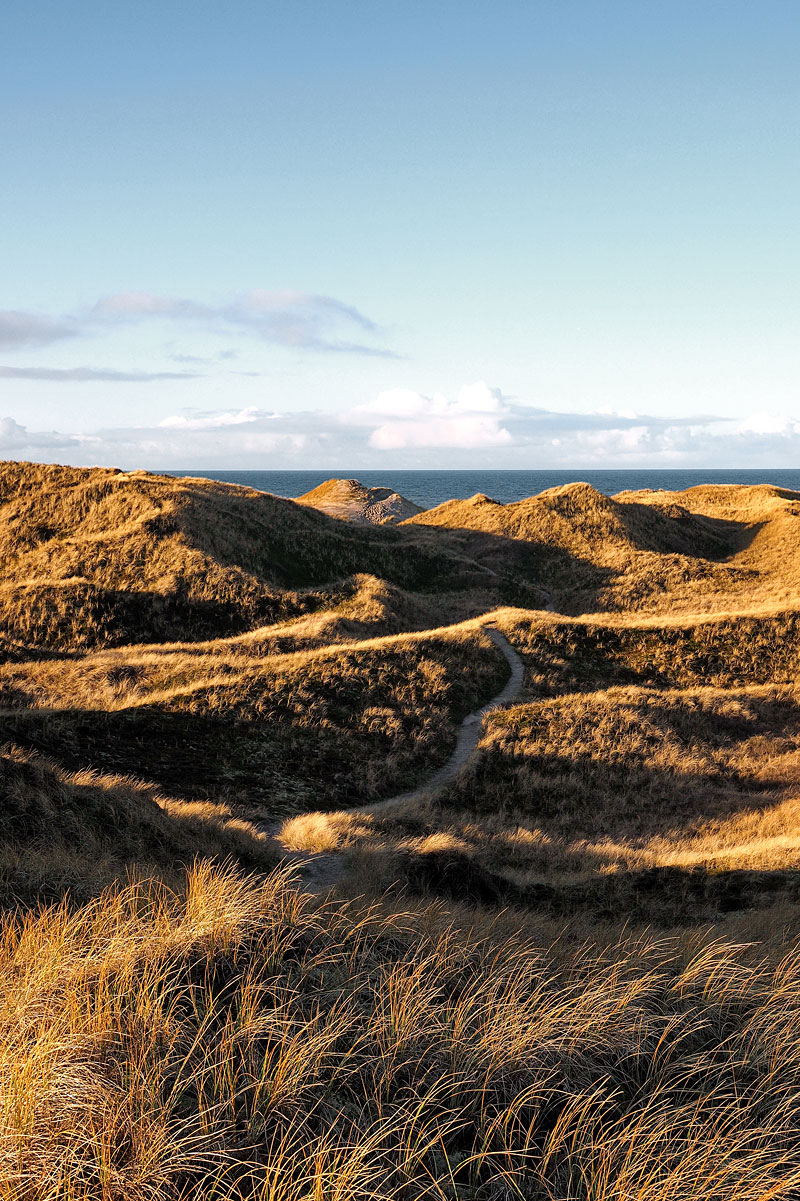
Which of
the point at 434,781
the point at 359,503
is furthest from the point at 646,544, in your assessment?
the point at 359,503

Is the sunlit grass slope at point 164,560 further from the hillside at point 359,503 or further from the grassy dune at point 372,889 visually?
the hillside at point 359,503

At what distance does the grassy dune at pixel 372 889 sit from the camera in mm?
4219

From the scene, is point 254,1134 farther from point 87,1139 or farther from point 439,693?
point 439,693

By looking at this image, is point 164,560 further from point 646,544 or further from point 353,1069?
point 646,544

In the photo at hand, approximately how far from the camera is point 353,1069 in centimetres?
478

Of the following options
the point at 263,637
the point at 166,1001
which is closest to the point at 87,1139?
the point at 166,1001

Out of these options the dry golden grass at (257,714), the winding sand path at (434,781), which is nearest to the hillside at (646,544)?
the winding sand path at (434,781)

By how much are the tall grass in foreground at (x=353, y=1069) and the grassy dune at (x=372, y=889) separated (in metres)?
0.03

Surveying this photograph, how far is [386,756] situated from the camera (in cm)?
2386

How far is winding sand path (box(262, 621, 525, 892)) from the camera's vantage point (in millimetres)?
13234

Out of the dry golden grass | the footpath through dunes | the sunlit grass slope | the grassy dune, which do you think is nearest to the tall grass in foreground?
the grassy dune

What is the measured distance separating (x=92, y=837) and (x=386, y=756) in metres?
13.3

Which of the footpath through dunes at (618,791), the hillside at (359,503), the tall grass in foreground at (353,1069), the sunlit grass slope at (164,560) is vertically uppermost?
the hillside at (359,503)

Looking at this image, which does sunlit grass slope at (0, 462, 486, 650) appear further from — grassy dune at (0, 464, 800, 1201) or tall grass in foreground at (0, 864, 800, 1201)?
tall grass in foreground at (0, 864, 800, 1201)
